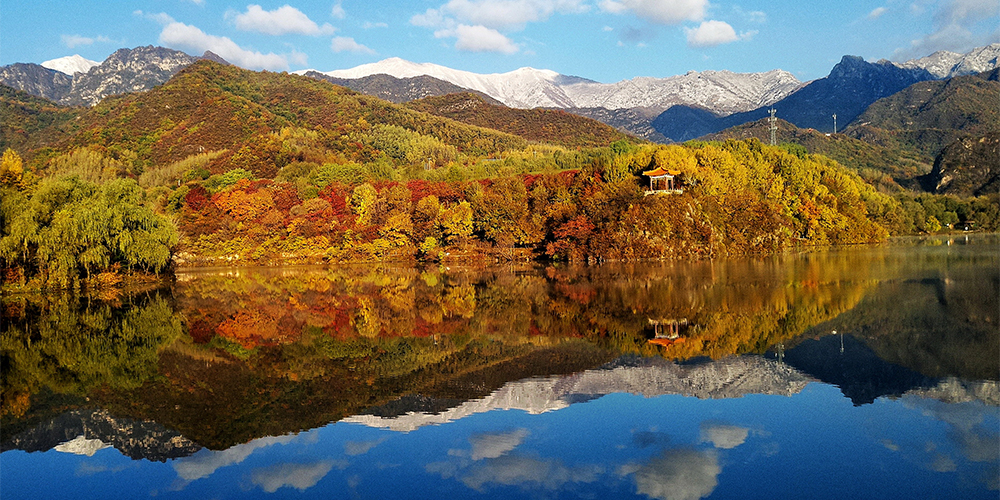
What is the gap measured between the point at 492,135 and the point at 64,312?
110 meters

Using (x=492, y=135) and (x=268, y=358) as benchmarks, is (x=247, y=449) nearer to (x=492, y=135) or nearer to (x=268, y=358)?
(x=268, y=358)

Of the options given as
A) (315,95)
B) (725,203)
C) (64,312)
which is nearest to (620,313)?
(64,312)

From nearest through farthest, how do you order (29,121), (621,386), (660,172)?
(621,386)
(660,172)
(29,121)

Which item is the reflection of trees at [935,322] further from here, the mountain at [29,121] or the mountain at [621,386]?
the mountain at [29,121]

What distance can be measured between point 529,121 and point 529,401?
476 ft

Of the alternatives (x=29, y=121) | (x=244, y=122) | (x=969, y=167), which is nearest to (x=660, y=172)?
(x=244, y=122)

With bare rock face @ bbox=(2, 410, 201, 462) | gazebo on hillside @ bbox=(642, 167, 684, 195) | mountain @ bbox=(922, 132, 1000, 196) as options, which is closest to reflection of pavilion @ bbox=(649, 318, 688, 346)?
bare rock face @ bbox=(2, 410, 201, 462)

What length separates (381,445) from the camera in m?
9.10

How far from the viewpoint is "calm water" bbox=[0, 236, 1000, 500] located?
778 cm

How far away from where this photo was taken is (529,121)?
152625 mm

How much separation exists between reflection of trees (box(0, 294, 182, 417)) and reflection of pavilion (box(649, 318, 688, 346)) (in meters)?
10.5

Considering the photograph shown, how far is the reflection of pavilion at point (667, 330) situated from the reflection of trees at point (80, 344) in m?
10.5

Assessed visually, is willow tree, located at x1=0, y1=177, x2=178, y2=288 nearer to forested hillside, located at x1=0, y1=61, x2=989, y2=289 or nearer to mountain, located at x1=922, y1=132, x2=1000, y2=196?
forested hillside, located at x1=0, y1=61, x2=989, y2=289

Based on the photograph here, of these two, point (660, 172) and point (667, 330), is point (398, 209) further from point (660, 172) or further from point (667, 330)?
point (667, 330)
